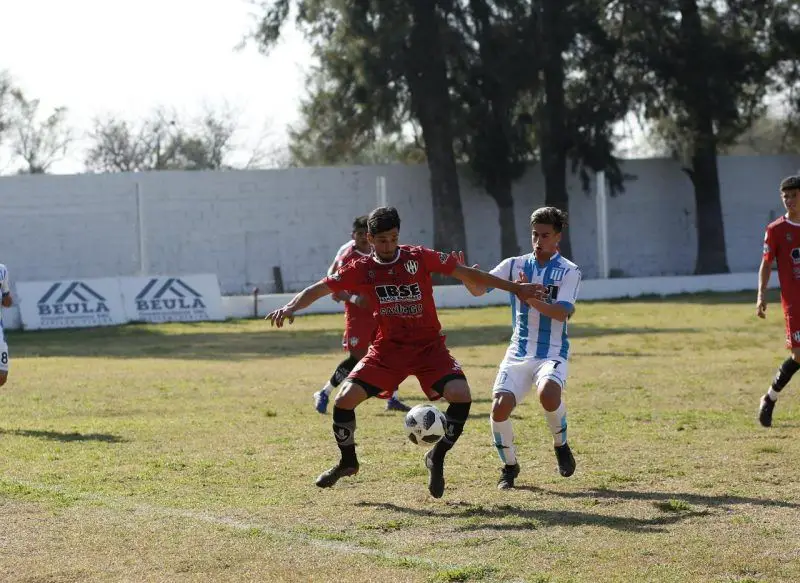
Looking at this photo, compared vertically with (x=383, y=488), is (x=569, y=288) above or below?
above

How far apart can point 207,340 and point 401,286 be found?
17.4 m

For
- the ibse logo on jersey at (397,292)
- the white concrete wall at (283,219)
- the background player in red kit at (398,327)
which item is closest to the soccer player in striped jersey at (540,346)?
the background player in red kit at (398,327)

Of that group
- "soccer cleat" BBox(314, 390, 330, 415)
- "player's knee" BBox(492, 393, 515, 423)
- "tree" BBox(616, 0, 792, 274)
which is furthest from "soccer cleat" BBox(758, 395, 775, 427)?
"tree" BBox(616, 0, 792, 274)

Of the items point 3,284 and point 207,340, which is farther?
point 207,340

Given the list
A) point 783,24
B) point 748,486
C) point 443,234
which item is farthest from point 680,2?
point 748,486

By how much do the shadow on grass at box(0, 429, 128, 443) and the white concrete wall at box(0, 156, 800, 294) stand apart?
73.1 ft

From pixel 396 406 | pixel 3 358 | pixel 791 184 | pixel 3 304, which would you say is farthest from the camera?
pixel 396 406

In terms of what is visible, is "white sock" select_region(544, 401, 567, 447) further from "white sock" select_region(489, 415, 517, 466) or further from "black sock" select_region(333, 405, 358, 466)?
"black sock" select_region(333, 405, 358, 466)

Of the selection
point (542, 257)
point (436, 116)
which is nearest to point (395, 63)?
point (436, 116)

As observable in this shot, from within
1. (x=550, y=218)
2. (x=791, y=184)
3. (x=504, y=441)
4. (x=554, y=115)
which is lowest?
(x=504, y=441)

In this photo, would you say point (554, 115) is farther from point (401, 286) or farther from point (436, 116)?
point (401, 286)

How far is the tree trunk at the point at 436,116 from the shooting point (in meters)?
39.5

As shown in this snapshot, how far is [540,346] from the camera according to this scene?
8.68 meters

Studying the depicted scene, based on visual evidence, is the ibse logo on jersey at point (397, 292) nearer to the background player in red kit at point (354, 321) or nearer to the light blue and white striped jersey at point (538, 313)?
the light blue and white striped jersey at point (538, 313)
